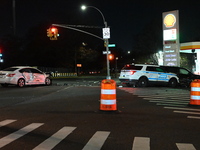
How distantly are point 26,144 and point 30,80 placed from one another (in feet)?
51.6

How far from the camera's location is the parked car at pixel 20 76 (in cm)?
1922

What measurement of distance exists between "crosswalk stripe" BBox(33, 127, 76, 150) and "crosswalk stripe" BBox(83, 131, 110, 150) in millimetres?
687

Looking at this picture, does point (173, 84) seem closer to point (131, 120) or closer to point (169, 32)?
point (169, 32)

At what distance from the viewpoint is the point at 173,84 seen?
20.9 m

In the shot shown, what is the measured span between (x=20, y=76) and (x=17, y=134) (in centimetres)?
1423

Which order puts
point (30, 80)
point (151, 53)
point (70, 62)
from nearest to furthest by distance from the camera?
point (30, 80), point (151, 53), point (70, 62)

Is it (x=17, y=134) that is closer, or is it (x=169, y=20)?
(x=17, y=134)

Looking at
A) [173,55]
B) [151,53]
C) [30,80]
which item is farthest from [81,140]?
[151,53]

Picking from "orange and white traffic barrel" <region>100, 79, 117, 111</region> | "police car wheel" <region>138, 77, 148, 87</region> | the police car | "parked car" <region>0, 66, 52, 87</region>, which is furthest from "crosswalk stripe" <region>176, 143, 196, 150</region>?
"parked car" <region>0, 66, 52, 87</region>

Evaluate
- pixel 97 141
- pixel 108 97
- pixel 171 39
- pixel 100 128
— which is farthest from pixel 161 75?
pixel 97 141

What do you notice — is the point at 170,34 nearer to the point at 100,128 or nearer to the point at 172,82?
the point at 172,82

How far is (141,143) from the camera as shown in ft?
17.6

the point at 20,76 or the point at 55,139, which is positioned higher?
the point at 20,76

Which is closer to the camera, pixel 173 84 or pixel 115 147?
pixel 115 147
